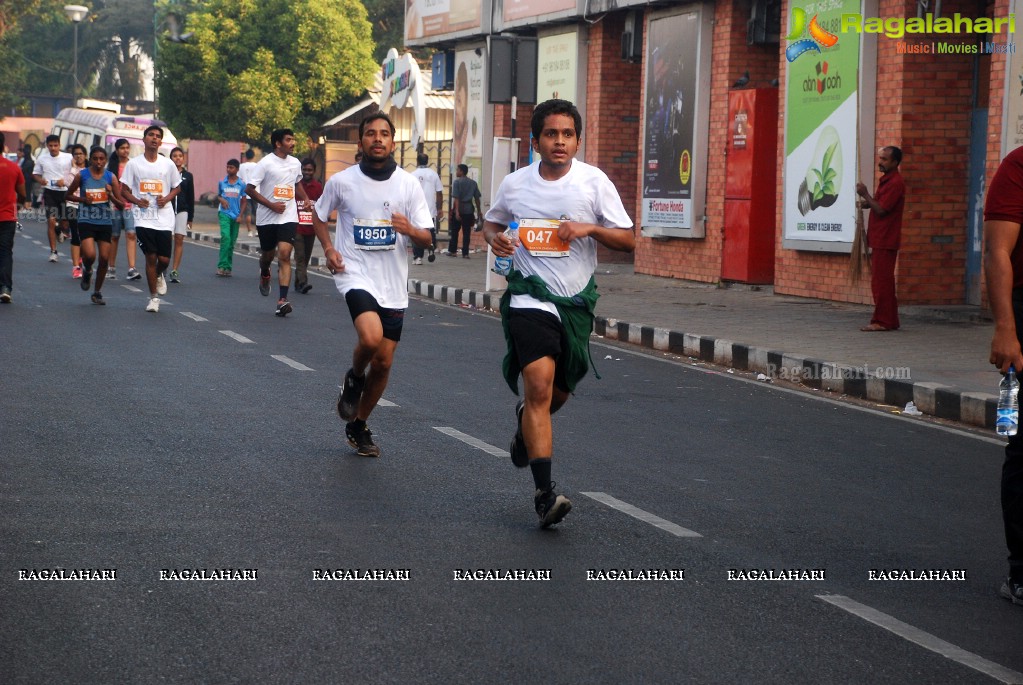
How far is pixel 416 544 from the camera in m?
6.52

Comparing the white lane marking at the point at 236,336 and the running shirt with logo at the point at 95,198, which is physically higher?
the running shirt with logo at the point at 95,198

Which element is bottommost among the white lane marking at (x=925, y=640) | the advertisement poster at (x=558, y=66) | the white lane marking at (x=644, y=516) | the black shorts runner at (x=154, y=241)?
the white lane marking at (x=925, y=640)

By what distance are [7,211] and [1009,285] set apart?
1424cm

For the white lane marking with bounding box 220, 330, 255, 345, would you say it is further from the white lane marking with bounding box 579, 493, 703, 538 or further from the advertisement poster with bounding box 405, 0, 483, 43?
the advertisement poster with bounding box 405, 0, 483, 43

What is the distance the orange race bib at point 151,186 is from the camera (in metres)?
17.8

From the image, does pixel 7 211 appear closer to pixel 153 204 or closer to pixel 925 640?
pixel 153 204

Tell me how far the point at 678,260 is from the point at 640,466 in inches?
636

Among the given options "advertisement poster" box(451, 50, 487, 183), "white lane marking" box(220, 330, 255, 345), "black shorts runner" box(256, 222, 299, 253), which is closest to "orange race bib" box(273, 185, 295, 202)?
"black shorts runner" box(256, 222, 299, 253)

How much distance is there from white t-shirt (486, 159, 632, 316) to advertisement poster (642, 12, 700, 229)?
1669 cm

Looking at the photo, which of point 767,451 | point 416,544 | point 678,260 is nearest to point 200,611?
point 416,544

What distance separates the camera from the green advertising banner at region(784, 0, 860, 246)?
19359 mm

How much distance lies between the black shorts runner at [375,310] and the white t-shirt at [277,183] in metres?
10.1

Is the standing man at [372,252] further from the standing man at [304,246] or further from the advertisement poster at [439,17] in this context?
the advertisement poster at [439,17]

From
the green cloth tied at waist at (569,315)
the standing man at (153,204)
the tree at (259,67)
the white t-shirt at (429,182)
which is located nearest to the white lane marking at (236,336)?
the standing man at (153,204)
